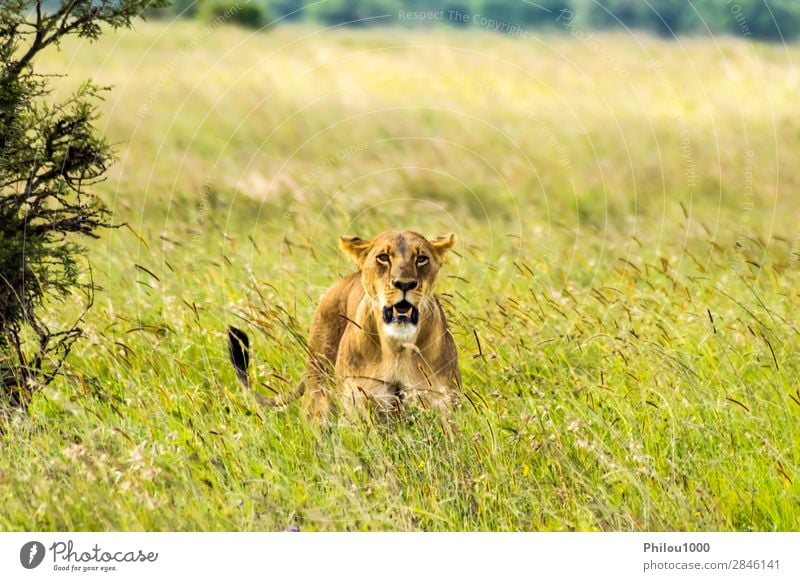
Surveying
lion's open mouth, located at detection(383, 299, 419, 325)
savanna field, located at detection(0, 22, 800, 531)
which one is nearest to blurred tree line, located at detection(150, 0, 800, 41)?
savanna field, located at detection(0, 22, 800, 531)

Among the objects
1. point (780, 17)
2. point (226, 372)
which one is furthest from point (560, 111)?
point (780, 17)

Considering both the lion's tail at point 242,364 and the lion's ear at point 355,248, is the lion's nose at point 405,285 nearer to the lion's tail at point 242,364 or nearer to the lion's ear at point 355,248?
the lion's ear at point 355,248

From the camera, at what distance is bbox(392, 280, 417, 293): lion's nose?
6.91 metres

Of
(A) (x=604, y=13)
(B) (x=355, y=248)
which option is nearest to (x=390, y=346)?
(B) (x=355, y=248)

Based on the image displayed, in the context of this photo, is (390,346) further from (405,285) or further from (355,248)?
(355,248)

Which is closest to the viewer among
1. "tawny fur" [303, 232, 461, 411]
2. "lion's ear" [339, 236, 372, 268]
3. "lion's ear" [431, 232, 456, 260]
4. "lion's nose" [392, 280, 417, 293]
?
"lion's nose" [392, 280, 417, 293]

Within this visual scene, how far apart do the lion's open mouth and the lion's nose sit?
0.07 meters

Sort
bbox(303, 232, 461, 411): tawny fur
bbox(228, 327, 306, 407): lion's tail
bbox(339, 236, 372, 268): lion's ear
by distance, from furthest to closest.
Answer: bbox(228, 327, 306, 407): lion's tail < bbox(339, 236, 372, 268): lion's ear < bbox(303, 232, 461, 411): tawny fur

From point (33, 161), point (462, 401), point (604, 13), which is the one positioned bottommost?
point (462, 401)

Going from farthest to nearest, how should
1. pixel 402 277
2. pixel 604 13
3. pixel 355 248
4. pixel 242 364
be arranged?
1. pixel 604 13
2. pixel 242 364
3. pixel 355 248
4. pixel 402 277

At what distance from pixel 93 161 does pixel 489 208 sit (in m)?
11.8

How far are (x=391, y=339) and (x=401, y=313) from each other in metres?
0.26

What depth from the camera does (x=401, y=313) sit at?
7.01 meters

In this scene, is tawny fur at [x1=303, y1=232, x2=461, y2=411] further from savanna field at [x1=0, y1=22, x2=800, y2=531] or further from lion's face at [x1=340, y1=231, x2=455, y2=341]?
savanna field at [x1=0, y1=22, x2=800, y2=531]
